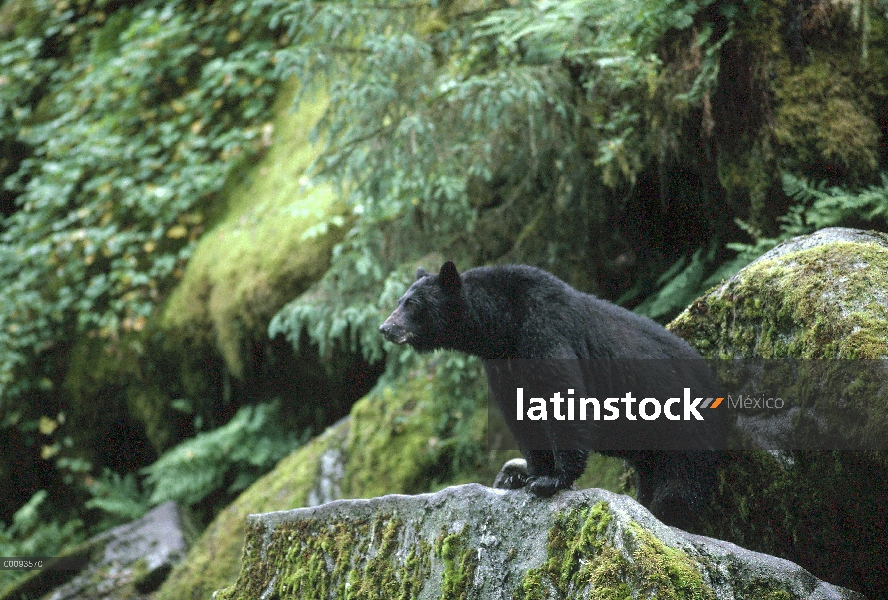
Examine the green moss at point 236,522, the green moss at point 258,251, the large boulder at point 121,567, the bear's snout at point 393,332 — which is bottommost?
the large boulder at point 121,567

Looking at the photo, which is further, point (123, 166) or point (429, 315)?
point (123, 166)

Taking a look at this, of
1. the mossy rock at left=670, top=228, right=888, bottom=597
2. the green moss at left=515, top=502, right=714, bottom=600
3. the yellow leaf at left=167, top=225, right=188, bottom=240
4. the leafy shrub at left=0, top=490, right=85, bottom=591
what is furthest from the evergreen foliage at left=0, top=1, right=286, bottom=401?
the green moss at left=515, top=502, right=714, bottom=600

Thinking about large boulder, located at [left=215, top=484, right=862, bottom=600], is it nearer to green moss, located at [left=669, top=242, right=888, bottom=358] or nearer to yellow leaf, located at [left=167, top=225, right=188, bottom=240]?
green moss, located at [left=669, top=242, right=888, bottom=358]

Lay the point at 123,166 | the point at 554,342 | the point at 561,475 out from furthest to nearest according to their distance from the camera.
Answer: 1. the point at 123,166
2. the point at 554,342
3. the point at 561,475

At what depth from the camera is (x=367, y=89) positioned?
5906mm

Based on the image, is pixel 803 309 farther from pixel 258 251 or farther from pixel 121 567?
pixel 121 567

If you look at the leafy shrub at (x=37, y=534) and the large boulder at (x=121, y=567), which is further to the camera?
the leafy shrub at (x=37, y=534)

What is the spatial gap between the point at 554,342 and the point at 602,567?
3.92 ft

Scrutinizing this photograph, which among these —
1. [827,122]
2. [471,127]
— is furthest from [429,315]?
[827,122]

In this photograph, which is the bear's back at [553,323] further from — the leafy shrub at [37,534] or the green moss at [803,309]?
the leafy shrub at [37,534]

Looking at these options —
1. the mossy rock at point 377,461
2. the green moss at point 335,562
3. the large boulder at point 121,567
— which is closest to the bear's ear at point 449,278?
the green moss at point 335,562

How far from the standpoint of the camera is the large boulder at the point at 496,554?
2.96m

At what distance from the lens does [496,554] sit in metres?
3.44

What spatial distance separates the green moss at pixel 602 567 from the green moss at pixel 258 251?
480 cm
